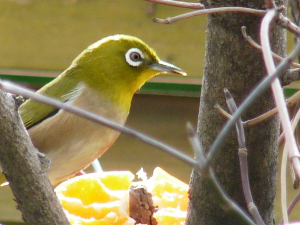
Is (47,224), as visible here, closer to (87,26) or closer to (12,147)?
(12,147)

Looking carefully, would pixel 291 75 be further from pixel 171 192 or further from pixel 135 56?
pixel 135 56

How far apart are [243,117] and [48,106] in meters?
0.71

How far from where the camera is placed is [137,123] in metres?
2.50

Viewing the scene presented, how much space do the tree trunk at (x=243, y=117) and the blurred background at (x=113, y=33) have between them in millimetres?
1458

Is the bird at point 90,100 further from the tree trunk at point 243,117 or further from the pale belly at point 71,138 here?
the tree trunk at point 243,117

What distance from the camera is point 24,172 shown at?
2.31 ft

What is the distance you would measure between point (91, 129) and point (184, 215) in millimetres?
376

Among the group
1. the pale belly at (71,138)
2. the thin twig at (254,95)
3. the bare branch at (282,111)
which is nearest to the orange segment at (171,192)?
the pale belly at (71,138)

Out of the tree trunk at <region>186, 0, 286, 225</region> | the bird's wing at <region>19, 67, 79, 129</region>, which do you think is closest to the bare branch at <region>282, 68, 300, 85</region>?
the tree trunk at <region>186, 0, 286, 225</region>

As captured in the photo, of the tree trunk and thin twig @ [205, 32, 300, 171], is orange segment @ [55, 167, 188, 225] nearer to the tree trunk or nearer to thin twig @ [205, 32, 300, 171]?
the tree trunk

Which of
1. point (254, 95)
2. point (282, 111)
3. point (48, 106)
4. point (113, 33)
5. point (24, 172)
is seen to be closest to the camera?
point (254, 95)

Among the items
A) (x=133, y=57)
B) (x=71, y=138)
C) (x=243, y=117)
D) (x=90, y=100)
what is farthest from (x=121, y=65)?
(x=243, y=117)

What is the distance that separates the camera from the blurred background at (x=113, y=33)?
2404 millimetres

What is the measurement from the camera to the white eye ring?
1.40m
